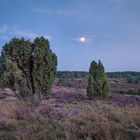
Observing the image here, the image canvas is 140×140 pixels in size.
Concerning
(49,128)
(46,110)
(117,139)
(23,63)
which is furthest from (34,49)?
(117,139)

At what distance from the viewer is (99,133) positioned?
250 inches

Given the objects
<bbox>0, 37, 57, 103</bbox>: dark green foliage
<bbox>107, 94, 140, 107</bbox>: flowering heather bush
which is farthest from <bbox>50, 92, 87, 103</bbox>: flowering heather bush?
<bbox>0, 37, 57, 103</bbox>: dark green foliage

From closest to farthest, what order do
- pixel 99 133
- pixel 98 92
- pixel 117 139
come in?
pixel 117 139
pixel 99 133
pixel 98 92

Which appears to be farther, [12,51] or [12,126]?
[12,51]

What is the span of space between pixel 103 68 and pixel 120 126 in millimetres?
29579

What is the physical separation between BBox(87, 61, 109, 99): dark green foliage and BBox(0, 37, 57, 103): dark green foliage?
569 inches

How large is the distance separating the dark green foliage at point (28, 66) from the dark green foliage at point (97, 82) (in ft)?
47.4

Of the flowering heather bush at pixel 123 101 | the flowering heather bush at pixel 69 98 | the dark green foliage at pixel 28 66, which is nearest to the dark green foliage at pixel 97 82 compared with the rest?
the flowering heather bush at pixel 123 101

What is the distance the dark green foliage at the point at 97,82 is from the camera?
35344 millimetres

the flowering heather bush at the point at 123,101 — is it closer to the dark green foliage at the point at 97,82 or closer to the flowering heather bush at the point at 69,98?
the dark green foliage at the point at 97,82

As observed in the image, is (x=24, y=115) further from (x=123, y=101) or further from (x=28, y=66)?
(x=123, y=101)

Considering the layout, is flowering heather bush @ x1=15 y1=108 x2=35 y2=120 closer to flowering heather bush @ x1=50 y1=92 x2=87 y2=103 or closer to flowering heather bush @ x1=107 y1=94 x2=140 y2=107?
flowering heather bush @ x1=107 y1=94 x2=140 y2=107

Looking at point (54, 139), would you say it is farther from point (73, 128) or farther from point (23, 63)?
point (23, 63)

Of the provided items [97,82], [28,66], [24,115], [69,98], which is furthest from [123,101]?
[24,115]
